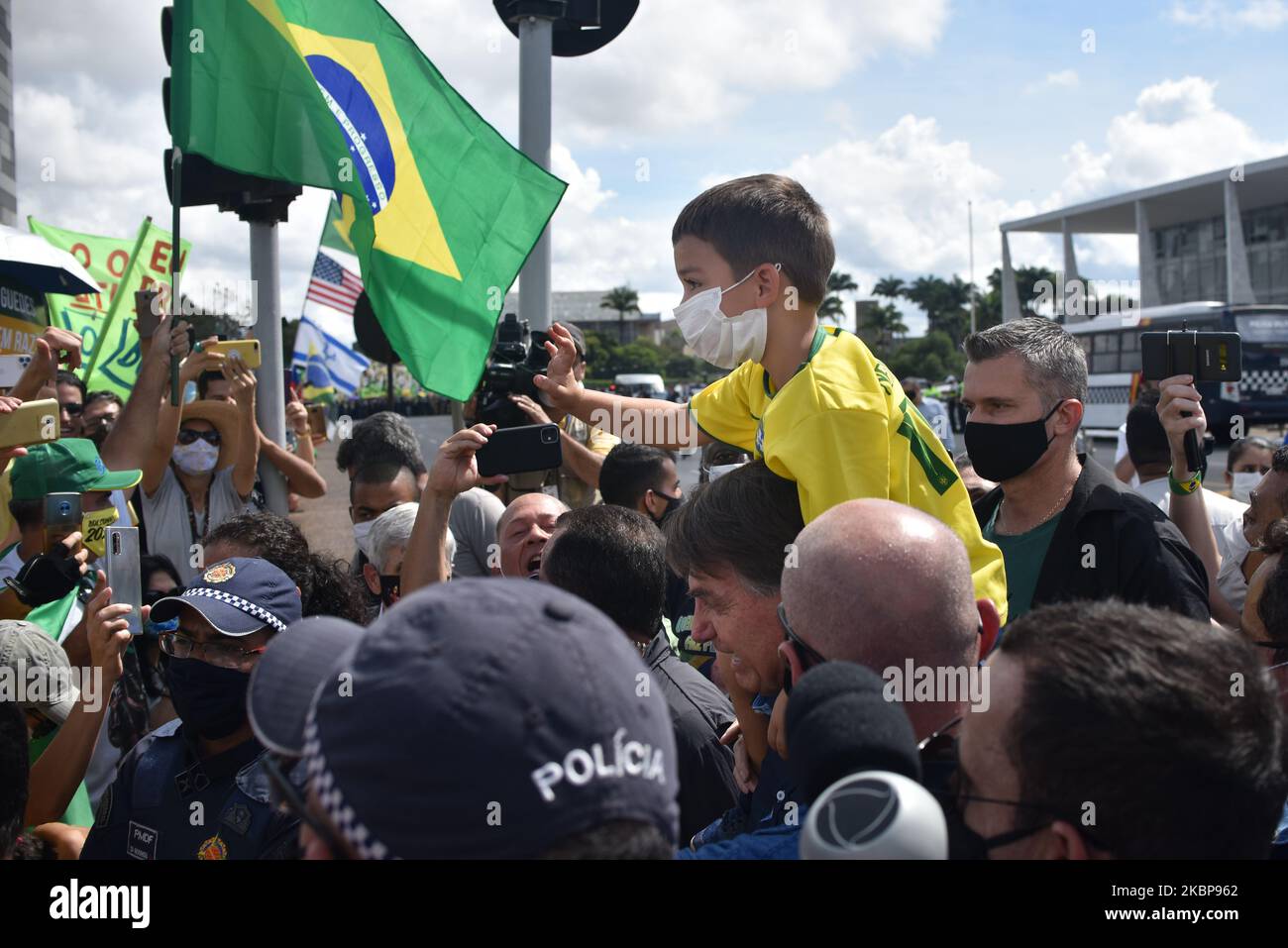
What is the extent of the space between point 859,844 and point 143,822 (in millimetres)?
1933

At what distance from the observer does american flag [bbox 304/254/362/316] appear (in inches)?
418

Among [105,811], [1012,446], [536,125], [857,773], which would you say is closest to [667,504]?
[536,125]

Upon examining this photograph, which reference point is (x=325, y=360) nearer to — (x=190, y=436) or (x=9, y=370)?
(x=190, y=436)

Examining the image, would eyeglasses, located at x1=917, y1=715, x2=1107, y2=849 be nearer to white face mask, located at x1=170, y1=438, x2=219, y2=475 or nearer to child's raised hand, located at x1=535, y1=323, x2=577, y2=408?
child's raised hand, located at x1=535, y1=323, x2=577, y2=408

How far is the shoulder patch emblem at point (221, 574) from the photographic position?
272cm

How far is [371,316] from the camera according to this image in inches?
197

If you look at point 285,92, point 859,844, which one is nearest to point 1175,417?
point 859,844

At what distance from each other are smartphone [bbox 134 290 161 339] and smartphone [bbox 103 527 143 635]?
1.44 metres

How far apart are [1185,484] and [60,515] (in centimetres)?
372

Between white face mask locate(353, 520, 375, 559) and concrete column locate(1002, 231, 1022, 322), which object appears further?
concrete column locate(1002, 231, 1022, 322)

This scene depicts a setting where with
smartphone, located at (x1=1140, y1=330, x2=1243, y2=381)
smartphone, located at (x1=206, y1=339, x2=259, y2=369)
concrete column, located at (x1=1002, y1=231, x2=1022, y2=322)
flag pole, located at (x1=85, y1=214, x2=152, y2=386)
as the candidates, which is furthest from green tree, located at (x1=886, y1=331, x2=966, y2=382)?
smartphone, located at (x1=1140, y1=330, x2=1243, y2=381)

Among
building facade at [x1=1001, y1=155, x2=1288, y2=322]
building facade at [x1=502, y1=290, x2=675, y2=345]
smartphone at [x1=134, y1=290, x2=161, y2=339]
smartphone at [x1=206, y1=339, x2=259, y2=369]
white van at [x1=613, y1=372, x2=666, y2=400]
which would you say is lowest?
smartphone at [x1=206, y1=339, x2=259, y2=369]

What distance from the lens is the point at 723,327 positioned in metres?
2.70

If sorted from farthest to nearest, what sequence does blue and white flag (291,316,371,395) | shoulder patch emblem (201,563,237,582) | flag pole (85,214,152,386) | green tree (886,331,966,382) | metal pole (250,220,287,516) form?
green tree (886,331,966,382)
blue and white flag (291,316,371,395)
flag pole (85,214,152,386)
metal pole (250,220,287,516)
shoulder patch emblem (201,563,237,582)
